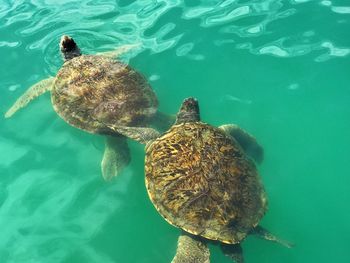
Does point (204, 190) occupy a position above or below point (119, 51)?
below

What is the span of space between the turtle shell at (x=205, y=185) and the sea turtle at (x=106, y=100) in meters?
1.19

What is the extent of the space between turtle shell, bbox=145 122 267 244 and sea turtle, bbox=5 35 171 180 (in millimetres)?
1187

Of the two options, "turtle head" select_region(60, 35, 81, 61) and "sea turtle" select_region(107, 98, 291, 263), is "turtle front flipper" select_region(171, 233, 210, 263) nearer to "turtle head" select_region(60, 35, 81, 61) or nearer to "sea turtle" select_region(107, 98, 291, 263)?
"sea turtle" select_region(107, 98, 291, 263)

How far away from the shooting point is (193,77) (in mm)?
8438

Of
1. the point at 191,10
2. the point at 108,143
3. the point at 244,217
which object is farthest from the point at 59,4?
the point at 244,217

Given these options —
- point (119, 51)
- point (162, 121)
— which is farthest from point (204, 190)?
point (119, 51)

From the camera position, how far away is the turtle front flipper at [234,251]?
500 cm

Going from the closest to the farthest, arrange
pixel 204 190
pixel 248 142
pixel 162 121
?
pixel 204 190 < pixel 248 142 < pixel 162 121

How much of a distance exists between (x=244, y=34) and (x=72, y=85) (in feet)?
14.3

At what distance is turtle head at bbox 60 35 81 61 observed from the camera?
25.1 ft

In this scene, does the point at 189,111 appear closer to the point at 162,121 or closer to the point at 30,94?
the point at 162,121

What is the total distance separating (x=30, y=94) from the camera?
7820 mm

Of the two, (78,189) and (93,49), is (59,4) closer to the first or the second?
(93,49)

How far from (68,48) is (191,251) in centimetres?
479
